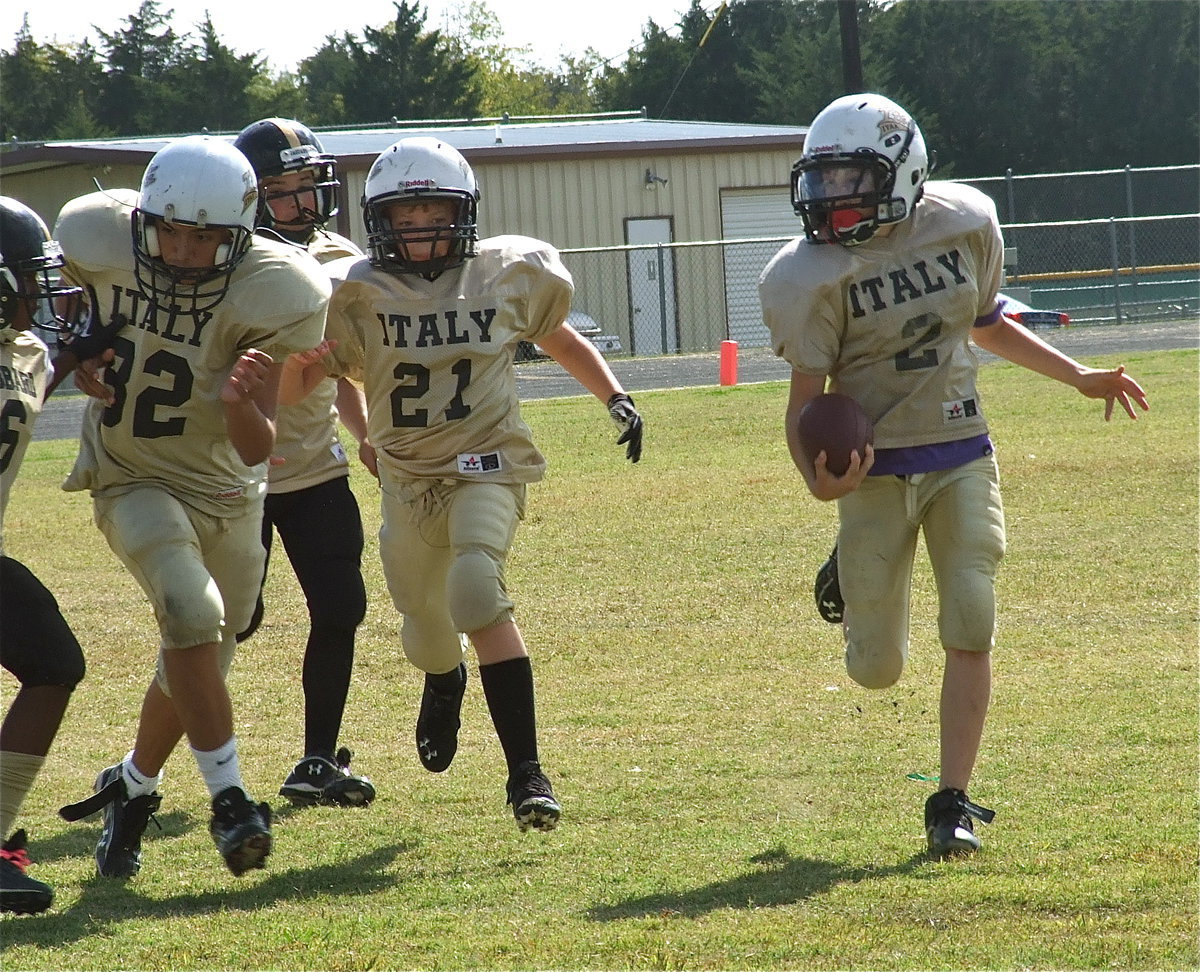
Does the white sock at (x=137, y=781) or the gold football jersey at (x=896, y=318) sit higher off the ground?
the gold football jersey at (x=896, y=318)

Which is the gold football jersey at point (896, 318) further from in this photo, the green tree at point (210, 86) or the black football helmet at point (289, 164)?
the green tree at point (210, 86)

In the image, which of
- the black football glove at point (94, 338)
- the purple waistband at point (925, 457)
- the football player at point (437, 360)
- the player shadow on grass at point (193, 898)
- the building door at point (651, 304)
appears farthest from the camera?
the building door at point (651, 304)

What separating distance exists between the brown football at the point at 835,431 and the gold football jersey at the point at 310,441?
5.34 feet

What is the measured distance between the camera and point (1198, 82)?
1555 inches

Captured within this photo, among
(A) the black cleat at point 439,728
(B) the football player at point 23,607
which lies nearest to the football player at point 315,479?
(A) the black cleat at point 439,728

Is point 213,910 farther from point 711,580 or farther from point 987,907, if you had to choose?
point 711,580

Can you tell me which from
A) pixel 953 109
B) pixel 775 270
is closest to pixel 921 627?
pixel 775 270

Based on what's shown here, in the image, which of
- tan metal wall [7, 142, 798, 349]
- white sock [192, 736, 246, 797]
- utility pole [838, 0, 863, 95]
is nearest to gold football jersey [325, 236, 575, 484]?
white sock [192, 736, 246, 797]

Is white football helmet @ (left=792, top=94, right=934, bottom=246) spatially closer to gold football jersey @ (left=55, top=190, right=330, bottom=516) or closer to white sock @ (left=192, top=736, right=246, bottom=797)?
gold football jersey @ (left=55, top=190, right=330, bottom=516)

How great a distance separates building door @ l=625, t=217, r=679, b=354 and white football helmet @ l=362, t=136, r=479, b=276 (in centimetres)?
1740

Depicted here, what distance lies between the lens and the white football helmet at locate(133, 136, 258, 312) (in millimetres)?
3787

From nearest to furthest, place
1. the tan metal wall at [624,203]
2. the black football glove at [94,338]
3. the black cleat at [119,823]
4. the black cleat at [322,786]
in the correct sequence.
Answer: the black football glove at [94,338]
the black cleat at [119,823]
the black cleat at [322,786]
the tan metal wall at [624,203]

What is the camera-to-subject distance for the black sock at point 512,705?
4.17 metres

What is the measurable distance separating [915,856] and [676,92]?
4145 centimetres
